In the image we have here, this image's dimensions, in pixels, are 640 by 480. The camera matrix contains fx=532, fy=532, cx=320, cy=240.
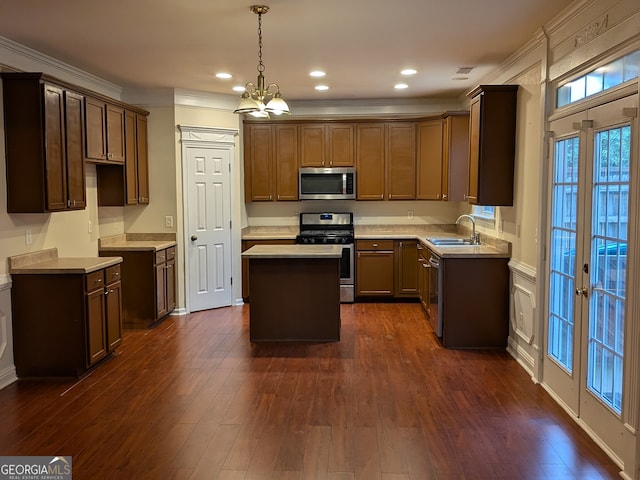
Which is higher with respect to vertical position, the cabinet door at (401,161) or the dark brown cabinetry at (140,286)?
the cabinet door at (401,161)

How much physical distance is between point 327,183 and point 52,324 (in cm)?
399

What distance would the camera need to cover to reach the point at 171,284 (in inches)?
247

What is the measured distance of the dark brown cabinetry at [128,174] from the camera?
18.9 feet

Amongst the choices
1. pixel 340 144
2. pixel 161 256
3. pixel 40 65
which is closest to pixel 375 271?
pixel 340 144

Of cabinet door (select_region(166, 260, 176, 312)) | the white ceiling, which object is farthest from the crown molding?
cabinet door (select_region(166, 260, 176, 312))

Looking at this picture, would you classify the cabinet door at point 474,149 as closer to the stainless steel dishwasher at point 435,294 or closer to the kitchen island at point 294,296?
the stainless steel dishwasher at point 435,294

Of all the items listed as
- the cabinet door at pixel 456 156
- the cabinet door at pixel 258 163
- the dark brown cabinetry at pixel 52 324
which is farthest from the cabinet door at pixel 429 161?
the dark brown cabinetry at pixel 52 324

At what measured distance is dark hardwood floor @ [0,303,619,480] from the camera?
2873 millimetres

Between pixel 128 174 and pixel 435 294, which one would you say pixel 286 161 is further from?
pixel 435 294

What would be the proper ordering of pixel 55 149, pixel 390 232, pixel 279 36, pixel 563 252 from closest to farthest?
pixel 563 252 < pixel 279 36 < pixel 55 149 < pixel 390 232

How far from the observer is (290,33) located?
13.3ft

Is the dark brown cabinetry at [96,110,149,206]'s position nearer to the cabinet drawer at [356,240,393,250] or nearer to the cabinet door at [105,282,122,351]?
the cabinet door at [105,282,122,351]

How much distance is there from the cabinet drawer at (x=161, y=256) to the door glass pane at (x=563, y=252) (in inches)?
157

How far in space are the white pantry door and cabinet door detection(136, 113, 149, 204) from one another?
436mm
